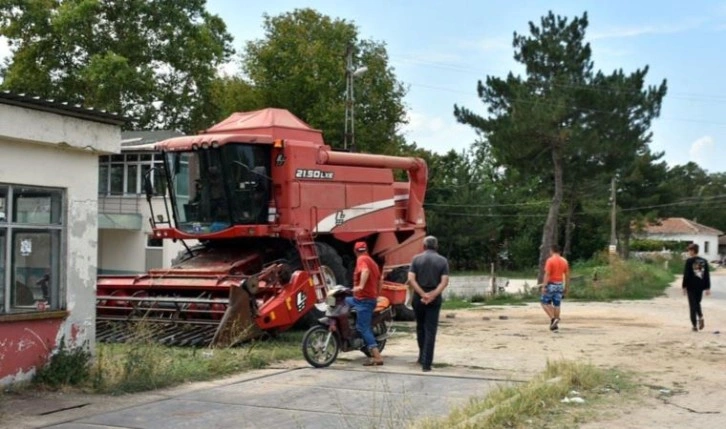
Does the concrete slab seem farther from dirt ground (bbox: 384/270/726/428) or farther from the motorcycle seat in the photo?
the motorcycle seat

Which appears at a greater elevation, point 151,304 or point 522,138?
point 522,138

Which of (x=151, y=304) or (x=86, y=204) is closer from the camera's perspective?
(x=86, y=204)

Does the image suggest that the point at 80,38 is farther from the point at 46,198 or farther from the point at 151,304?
the point at 46,198

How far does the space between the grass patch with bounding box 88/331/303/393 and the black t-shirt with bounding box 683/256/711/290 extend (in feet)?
27.3

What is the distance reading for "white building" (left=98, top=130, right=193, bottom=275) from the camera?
131 ft

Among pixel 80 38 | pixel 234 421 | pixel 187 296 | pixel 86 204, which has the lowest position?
pixel 234 421

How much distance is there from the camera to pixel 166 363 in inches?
443

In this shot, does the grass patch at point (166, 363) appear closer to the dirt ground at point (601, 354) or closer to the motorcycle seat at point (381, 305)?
the dirt ground at point (601, 354)

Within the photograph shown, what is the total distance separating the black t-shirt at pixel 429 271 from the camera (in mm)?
11930

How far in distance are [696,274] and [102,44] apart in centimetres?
3423

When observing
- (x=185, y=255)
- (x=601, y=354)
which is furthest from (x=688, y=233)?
(x=185, y=255)

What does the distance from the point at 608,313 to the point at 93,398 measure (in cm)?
1702

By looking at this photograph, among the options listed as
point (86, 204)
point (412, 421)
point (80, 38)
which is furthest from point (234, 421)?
point (80, 38)

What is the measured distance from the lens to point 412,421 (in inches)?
308
